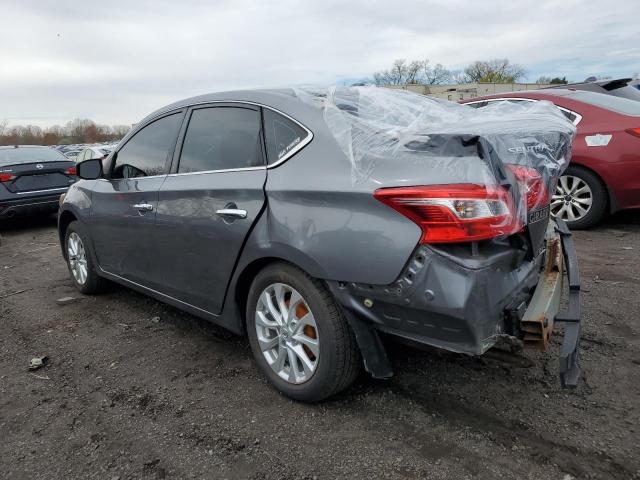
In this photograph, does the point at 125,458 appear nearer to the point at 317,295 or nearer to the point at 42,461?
the point at 42,461

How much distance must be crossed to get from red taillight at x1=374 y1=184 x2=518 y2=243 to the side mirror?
114 inches

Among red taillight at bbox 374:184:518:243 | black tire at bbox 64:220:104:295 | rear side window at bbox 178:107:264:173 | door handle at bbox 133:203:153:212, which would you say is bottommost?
black tire at bbox 64:220:104:295

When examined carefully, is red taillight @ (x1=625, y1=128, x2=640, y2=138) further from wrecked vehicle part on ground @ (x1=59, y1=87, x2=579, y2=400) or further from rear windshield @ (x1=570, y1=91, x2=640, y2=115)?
wrecked vehicle part on ground @ (x1=59, y1=87, x2=579, y2=400)

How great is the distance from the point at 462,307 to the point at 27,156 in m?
8.99

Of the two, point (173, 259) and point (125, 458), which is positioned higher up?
point (173, 259)

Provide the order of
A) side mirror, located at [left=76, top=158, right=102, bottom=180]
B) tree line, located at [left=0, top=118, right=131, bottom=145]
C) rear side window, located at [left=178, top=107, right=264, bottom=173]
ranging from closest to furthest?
rear side window, located at [left=178, top=107, right=264, bottom=173] → side mirror, located at [left=76, top=158, right=102, bottom=180] → tree line, located at [left=0, top=118, right=131, bottom=145]

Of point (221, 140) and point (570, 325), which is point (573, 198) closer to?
point (570, 325)

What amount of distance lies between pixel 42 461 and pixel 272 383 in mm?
1135

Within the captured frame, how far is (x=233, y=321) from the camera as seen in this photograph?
9.82 ft

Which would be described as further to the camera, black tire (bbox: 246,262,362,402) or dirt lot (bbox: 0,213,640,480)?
black tire (bbox: 246,262,362,402)

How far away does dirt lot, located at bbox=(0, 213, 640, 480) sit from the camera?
7.36 feet

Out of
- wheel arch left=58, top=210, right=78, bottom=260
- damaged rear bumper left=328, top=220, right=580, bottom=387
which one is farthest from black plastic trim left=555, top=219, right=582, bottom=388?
wheel arch left=58, top=210, right=78, bottom=260

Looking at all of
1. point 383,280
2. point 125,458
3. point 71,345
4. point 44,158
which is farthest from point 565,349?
point 44,158

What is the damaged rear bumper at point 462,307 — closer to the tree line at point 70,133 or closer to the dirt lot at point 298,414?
the dirt lot at point 298,414
